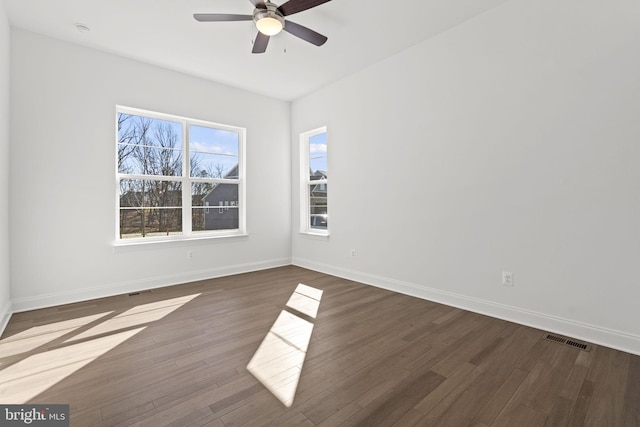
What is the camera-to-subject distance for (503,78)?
2.95 meters

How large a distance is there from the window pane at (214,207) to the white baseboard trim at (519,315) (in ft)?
7.41

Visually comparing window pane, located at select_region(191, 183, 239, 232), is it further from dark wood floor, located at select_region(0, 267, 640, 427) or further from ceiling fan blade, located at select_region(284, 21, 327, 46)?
ceiling fan blade, located at select_region(284, 21, 327, 46)

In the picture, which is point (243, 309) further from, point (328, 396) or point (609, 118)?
point (609, 118)

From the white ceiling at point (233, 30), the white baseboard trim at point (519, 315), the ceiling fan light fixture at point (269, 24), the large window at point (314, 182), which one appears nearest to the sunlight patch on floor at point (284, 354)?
the white baseboard trim at point (519, 315)

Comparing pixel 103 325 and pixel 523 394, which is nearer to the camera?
pixel 523 394

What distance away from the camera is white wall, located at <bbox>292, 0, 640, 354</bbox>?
7.77ft

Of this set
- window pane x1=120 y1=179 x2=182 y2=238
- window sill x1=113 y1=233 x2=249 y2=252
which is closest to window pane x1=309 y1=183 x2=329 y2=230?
window sill x1=113 y1=233 x2=249 y2=252

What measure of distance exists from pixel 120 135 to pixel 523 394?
191 inches

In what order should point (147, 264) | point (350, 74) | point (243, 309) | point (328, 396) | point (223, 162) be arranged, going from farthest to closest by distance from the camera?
1. point (223, 162)
2. point (350, 74)
3. point (147, 264)
4. point (243, 309)
5. point (328, 396)

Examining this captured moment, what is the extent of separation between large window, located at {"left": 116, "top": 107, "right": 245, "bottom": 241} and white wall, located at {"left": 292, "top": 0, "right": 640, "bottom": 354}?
7.21 ft

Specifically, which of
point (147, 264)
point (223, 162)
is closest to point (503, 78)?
point (223, 162)

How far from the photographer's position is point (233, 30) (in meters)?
3.29

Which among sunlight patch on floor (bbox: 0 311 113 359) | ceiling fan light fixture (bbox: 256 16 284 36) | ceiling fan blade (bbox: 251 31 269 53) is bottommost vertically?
sunlight patch on floor (bbox: 0 311 113 359)

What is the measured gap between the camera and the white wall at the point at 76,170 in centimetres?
327
